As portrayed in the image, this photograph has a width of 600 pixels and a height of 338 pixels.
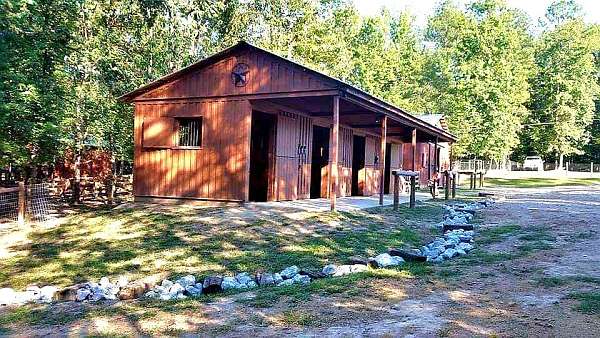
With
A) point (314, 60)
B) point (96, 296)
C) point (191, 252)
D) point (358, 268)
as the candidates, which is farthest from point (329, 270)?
point (314, 60)

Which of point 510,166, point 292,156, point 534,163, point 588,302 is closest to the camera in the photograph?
point 588,302

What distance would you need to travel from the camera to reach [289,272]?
223 inches

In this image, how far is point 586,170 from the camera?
137 ft

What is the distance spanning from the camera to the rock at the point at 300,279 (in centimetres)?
535

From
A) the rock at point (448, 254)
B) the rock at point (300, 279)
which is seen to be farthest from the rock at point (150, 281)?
the rock at point (448, 254)

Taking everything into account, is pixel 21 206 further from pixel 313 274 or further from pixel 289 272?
pixel 313 274

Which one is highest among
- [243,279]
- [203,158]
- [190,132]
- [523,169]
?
[190,132]

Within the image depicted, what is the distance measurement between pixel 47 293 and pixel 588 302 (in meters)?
5.37

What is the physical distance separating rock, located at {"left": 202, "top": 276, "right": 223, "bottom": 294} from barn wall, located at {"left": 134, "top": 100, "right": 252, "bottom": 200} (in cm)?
529

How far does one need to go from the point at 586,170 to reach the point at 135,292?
146 ft

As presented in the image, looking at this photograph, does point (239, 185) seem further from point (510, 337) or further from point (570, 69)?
point (570, 69)

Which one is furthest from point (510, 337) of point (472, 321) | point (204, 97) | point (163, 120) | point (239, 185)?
point (163, 120)

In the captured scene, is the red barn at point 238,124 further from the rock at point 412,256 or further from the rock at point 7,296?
the rock at point 7,296

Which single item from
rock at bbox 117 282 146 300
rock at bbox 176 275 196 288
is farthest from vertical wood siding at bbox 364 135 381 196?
rock at bbox 117 282 146 300
